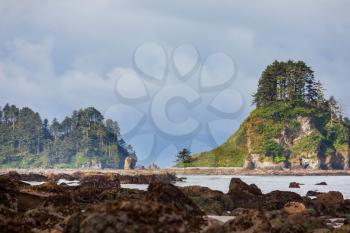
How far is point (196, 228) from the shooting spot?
959 cm

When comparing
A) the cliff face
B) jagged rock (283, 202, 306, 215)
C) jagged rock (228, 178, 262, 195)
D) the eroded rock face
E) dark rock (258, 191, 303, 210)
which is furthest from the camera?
the cliff face

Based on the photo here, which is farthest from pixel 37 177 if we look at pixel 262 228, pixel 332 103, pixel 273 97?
pixel 332 103

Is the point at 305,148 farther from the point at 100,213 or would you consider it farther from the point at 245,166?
the point at 100,213

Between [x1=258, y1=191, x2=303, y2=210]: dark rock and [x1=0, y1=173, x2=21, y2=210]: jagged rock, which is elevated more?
[x1=0, y1=173, x2=21, y2=210]: jagged rock

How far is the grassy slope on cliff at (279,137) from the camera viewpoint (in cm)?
17525

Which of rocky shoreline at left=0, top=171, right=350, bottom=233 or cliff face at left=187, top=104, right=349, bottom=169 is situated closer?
rocky shoreline at left=0, top=171, right=350, bottom=233

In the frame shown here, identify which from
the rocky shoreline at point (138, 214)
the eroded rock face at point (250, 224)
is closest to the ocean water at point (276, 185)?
the rocky shoreline at point (138, 214)

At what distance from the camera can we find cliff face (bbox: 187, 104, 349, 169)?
6841 inches

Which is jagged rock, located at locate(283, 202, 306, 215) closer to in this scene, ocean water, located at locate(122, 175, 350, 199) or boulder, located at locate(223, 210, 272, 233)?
boulder, located at locate(223, 210, 272, 233)

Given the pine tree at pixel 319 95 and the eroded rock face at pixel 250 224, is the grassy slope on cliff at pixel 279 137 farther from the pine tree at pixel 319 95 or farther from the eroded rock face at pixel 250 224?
the eroded rock face at pixel 250 224

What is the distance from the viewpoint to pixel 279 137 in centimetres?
17925

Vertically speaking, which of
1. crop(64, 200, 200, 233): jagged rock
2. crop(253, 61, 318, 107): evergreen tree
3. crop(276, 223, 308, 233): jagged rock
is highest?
crop(253, 61, 318, 107): evergreen tree

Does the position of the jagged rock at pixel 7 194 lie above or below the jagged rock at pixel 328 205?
above

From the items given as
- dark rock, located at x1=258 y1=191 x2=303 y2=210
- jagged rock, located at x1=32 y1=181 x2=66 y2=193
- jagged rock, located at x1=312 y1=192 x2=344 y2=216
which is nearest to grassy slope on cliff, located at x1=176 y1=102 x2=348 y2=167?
dark rock, located at x1=258 y1=191 x2=303 y2=210
